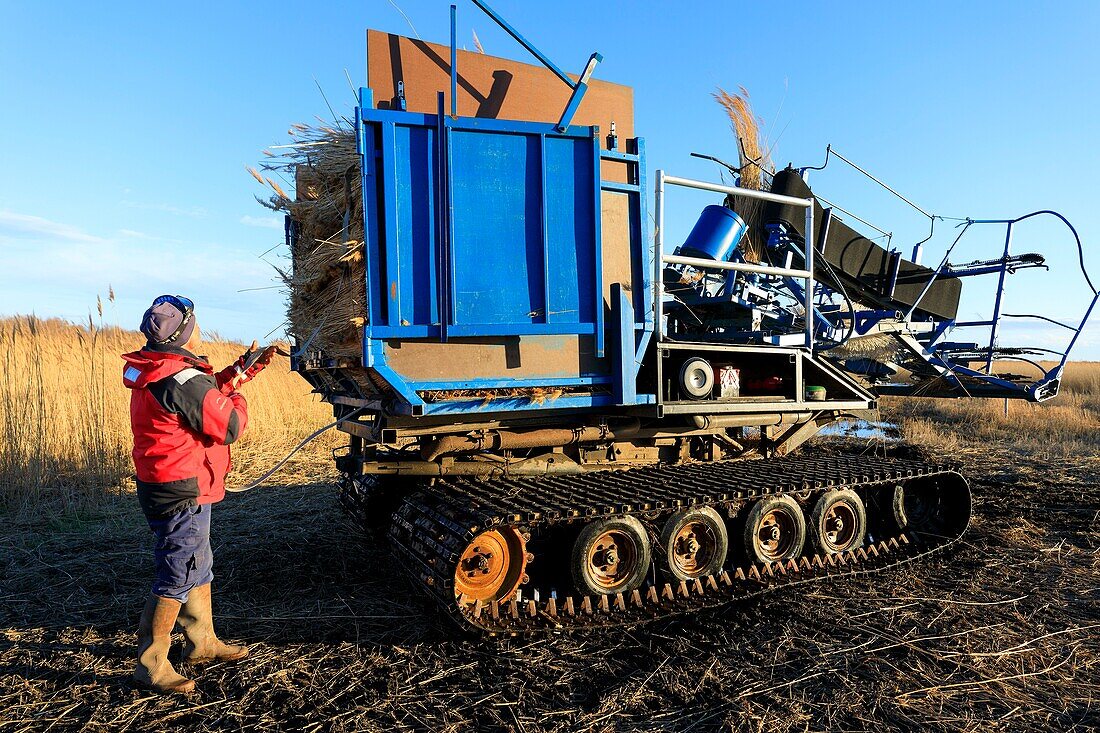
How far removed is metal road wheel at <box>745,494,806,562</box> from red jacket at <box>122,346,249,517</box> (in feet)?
11.9

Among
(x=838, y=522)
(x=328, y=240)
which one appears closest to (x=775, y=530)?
(x=838, y=522)

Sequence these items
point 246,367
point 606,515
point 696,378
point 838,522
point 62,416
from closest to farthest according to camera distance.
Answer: point 246,367, point 606,515, point 696,378, point 838,522, point 62,416

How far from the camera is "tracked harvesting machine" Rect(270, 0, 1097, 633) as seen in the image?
4043 mm

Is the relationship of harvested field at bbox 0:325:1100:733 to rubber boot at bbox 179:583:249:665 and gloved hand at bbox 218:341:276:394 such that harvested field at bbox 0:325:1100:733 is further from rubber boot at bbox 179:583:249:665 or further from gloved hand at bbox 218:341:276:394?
gloved hand at bbox 218:341:276:394

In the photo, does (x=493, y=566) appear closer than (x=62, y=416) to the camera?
Yes

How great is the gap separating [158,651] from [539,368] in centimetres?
259

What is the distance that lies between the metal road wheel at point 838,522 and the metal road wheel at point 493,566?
2566 mm

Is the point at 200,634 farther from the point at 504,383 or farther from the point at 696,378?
the point at 696,378

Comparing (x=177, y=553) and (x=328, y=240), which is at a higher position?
(x=328, y=240)

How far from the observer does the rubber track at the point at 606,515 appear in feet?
13.3

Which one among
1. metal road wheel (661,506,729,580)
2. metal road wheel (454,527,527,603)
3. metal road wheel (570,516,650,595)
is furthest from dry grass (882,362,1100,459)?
metal road wheel (454,527,527,603)

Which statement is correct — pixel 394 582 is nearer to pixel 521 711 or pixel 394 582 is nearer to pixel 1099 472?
pixel 521 711

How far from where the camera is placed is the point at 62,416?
27.5 ft

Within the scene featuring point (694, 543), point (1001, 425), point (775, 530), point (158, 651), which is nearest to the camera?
point (158, 651)
